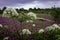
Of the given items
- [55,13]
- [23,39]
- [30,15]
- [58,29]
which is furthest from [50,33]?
[55,13]

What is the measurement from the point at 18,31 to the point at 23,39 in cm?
49

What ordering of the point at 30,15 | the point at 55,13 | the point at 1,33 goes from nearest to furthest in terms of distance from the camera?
the point at 1,33, the point at 30,15, the point at 55,13

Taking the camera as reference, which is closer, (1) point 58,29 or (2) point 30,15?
(1) point 58,29

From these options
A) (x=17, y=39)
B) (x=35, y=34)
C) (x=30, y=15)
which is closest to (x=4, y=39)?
(x=17, y=39)

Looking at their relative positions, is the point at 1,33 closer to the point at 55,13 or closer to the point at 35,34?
the point at 35,34

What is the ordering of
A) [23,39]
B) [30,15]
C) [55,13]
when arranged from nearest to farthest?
[23,39] → [30,15] → [55,13]

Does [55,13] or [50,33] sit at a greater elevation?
[50,33]

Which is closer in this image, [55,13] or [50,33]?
[50,33]

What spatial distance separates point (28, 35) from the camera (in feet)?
25.1

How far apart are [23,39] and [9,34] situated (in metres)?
0.60

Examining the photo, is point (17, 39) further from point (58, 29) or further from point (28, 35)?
point (58, 29)

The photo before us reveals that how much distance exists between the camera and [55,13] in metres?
16.0

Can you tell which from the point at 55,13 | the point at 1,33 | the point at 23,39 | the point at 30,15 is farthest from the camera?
the point at 55,13

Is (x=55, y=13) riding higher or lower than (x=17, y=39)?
lower
